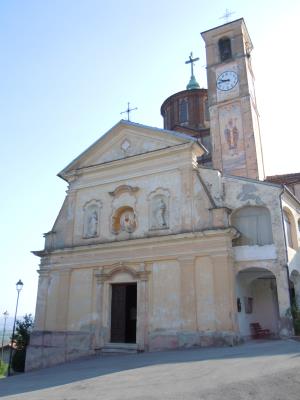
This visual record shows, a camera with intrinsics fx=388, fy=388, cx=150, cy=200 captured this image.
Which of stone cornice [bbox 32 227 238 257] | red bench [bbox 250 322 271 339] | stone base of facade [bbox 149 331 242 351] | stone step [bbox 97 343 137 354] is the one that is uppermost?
stone cornice [bbox 32 227 238 257]

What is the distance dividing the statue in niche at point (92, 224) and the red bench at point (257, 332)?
7.57m

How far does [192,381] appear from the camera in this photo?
23.2ft

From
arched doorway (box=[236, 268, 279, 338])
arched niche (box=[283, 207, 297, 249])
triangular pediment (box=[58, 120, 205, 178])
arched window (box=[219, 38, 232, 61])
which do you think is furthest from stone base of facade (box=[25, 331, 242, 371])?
arched window (box=[219, 38, 232, 61])

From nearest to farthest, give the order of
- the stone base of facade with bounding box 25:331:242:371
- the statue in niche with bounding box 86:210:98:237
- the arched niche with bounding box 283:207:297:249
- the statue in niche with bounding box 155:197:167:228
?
the stone base of facade with bounding box 25:331:242:371 → the statue in niche with bounding box 155:197:167:228 → the arched niche with bounding box 283:207:297:249 → the statue in niche with bounding box 86:210:98:237

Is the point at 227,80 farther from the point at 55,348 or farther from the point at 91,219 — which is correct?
the point at 55,348

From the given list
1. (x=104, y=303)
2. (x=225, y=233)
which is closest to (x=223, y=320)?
(x=225, y=233)

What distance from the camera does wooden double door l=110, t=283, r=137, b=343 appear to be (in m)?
15.5

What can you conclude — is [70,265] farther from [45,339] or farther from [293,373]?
[293,373]

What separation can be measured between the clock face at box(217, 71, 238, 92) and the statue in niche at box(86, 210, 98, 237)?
42.3 feet

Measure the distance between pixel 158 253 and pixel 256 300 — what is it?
15.6ft

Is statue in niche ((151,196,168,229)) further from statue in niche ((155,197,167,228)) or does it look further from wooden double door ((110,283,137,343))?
wooden double door ((110,283,137,343))

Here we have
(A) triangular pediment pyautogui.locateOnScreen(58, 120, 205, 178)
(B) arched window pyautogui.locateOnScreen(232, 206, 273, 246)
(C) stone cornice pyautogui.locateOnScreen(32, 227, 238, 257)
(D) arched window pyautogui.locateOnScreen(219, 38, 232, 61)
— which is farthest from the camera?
(D) arched window pyautogui.locateOnScreen(219, 38, 232, 61)

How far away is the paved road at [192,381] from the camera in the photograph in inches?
242

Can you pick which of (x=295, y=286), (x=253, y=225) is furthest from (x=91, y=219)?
(x=295, y=286)
